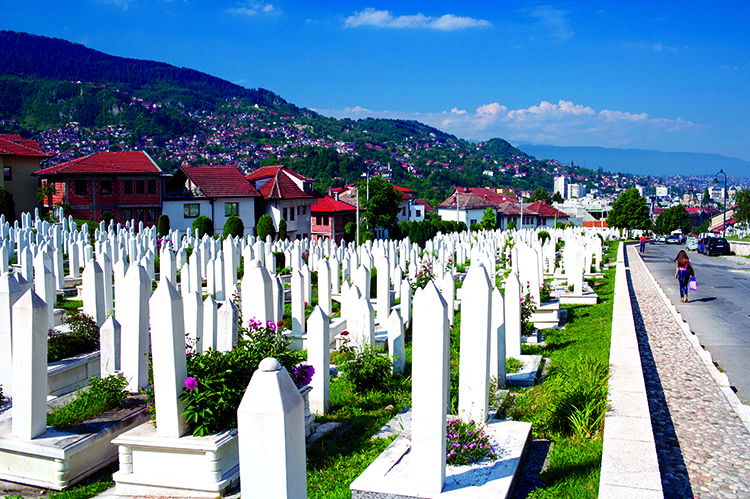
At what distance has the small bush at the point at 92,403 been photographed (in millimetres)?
5791

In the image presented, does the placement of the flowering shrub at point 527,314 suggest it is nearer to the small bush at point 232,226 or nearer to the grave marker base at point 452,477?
the grave marker base at point 452,477

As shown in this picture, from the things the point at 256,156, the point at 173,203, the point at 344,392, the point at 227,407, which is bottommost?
the point at 344,392

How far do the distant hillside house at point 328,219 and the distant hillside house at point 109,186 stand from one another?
17666mm

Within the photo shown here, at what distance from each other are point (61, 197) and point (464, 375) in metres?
45.0

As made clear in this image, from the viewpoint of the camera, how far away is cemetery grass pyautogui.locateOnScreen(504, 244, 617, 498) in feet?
15.5

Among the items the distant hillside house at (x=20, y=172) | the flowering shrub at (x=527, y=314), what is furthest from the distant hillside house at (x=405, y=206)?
the flowering shrub at (x=527, y=314)

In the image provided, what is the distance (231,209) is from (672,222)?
80.3 meters

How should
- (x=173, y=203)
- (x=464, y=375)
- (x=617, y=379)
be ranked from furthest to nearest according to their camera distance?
1. (x=173, y=203)
2. (x=617, y=379)
3. (x=464, y=375)

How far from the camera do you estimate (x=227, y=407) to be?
5191 millimetres

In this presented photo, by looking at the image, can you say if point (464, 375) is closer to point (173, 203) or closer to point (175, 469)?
point (175, 469)

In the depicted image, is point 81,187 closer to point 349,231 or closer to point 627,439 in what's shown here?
point 349,231

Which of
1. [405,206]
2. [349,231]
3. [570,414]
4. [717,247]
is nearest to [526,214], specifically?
[405,206]

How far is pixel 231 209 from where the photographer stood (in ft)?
168

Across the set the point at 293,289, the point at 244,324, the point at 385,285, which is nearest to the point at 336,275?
the point at 385,285
